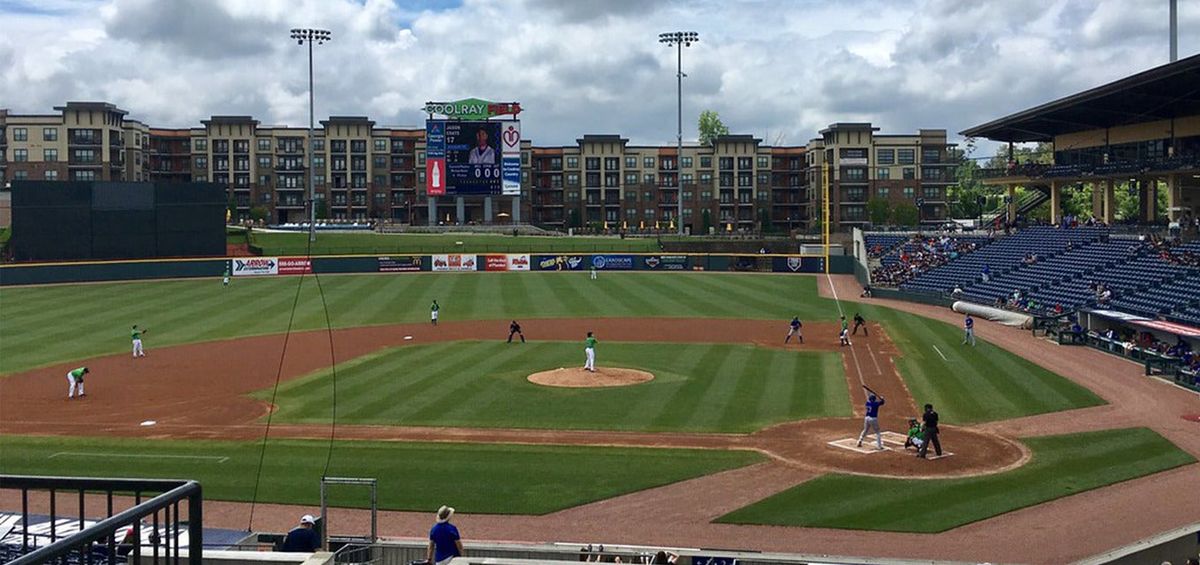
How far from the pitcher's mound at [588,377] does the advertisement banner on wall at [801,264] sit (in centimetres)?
5223

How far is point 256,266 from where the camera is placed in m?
78.8

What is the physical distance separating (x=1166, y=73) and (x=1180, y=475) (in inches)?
1272

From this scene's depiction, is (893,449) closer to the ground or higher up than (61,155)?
closer to the ground

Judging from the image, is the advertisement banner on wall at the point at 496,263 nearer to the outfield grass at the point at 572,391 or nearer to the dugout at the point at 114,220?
the dugout at the point at 114,220

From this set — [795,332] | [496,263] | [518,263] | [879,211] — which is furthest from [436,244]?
[795,332]

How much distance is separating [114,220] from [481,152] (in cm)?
4192

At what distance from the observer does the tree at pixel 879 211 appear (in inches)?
4484

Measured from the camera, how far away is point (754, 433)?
2662 centimetres

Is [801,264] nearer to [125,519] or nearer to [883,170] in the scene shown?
[883,170]

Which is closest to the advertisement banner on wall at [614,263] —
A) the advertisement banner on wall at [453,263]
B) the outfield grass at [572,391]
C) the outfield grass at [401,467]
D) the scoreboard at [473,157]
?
the advertisement banner on wall at [453,263]

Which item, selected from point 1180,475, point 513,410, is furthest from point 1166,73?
point 513,410

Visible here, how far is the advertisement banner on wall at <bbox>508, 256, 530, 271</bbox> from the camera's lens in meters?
85.2

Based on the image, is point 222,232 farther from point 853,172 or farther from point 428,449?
point 853,172

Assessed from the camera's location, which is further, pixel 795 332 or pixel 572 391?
pixel 795 332
